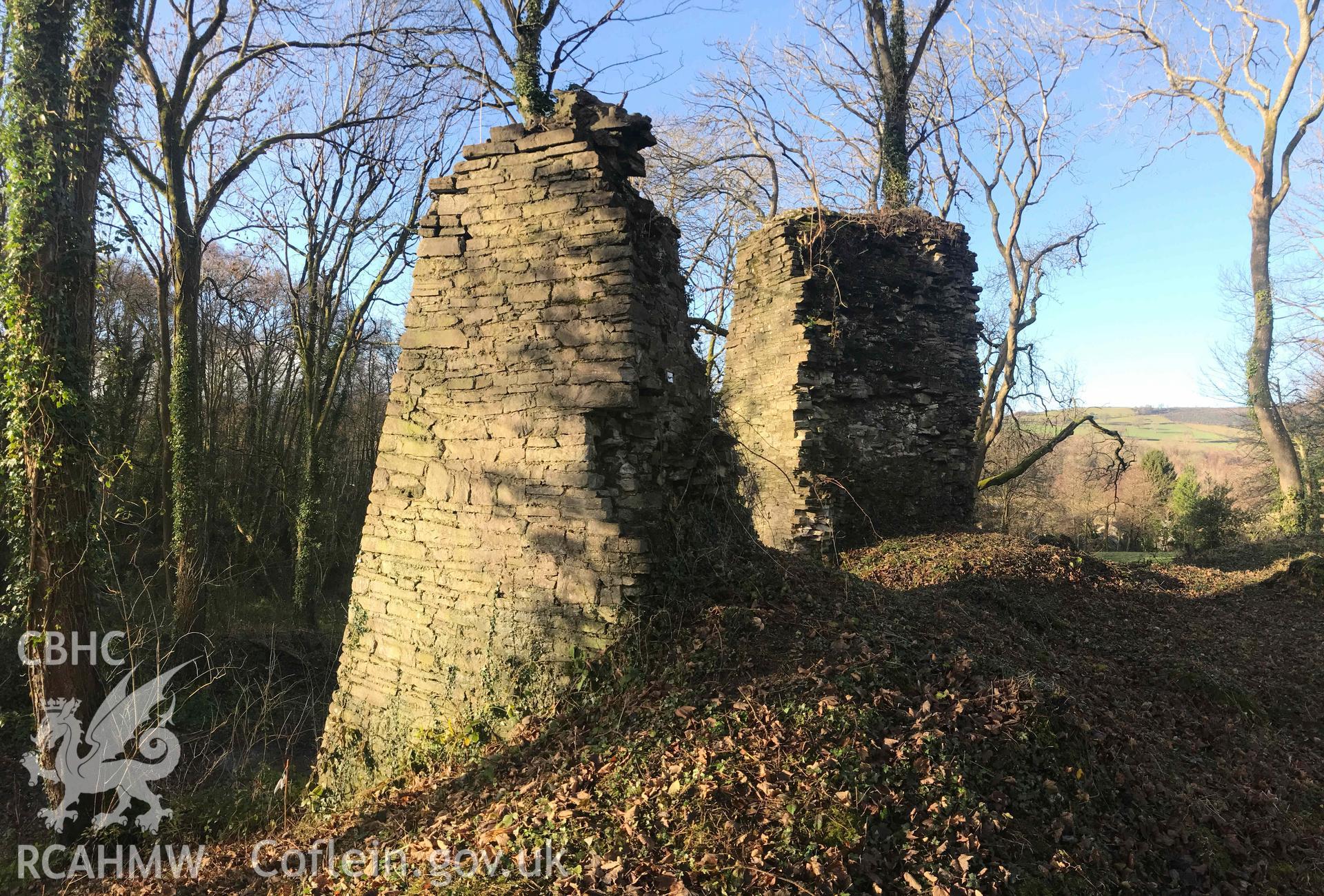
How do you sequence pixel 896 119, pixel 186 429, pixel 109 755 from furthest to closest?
pixel 896 119
pixel 186 429
pixel 109 755

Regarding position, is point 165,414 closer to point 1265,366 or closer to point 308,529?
point 308,529

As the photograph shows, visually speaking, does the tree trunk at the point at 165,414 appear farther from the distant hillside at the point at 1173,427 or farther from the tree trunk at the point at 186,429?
the distant hillside at the point at 1173,427

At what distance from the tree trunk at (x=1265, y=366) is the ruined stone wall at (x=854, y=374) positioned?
1240 centimetres

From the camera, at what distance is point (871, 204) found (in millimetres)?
15273

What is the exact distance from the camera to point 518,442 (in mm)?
4777

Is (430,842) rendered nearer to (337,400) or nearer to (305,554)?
(305,554)

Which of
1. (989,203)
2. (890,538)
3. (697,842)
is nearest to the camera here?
(697,842)

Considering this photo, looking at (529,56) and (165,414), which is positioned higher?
(529,56)

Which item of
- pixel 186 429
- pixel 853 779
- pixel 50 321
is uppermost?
pixel 50 321

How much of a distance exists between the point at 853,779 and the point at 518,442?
9.95 ft

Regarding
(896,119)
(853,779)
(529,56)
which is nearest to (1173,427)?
(896,119)

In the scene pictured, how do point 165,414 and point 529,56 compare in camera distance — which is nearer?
point 529,56

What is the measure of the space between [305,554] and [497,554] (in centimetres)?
1099

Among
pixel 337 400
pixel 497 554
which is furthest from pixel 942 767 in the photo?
pixel 337 400
